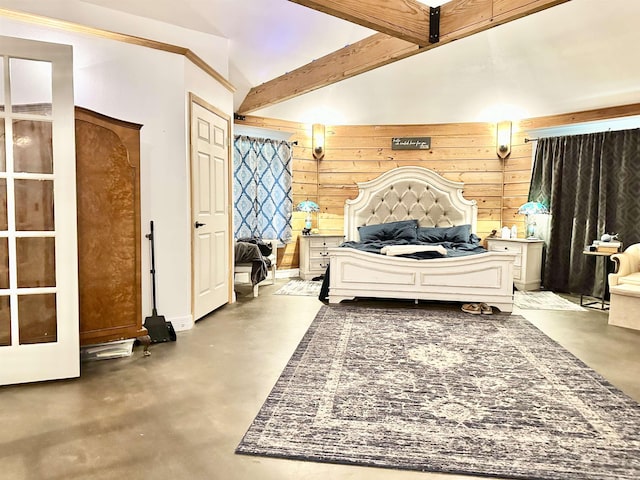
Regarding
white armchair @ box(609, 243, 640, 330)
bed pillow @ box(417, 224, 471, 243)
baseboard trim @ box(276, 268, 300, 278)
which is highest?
bed pillow @ box(417, 224, 471, 243)

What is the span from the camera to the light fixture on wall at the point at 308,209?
6154 mm

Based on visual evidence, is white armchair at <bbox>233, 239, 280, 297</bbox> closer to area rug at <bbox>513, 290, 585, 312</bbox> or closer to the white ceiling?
the white ceiling

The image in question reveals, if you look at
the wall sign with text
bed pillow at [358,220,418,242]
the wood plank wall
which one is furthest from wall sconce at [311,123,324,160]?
bed pillow at [358,220,418,242]

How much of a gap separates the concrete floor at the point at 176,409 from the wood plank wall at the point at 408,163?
2729mm

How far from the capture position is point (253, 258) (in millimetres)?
5047

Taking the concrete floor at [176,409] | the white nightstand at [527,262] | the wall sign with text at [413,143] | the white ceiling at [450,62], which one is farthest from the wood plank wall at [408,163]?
the concrete floor at [176,409]

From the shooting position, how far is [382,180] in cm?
633

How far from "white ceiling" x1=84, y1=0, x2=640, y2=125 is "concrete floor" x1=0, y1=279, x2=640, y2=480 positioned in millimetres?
2836

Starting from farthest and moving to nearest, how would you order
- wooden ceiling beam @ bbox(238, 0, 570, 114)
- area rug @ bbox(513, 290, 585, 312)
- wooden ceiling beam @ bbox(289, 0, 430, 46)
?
area rug @ bbox(513, 290, 585, 312) < wooden ceiling beam @ bbox(238, 0, 570, 114) < wooden ceiling beam @ bbox(289, 0, 430, 46)

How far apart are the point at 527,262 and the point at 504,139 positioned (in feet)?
5.87

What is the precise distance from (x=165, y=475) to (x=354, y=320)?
255 cm

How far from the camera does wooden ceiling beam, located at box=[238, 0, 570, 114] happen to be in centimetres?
280

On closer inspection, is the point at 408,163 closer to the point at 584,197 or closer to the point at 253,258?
the point at 584,197

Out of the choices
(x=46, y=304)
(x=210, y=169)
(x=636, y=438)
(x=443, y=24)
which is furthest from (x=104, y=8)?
(x=636, y=438)
